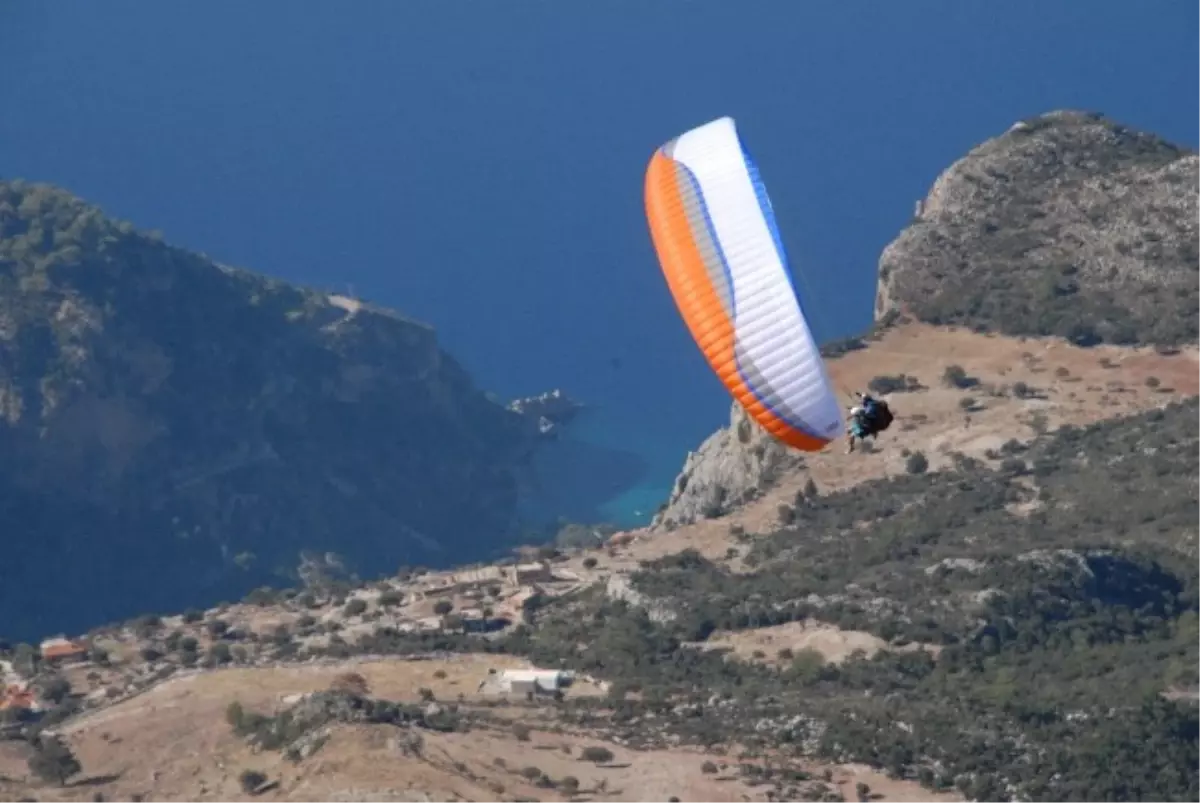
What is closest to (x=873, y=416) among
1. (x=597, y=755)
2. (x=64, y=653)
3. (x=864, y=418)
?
(x=864, y=418)

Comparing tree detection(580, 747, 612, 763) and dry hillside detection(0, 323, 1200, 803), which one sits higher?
dry hillside detection(0, 323, 1200, 803)

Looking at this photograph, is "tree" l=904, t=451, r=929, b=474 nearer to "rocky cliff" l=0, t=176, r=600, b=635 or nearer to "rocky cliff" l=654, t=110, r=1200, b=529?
"rocky cliff" l=654, t=110, r=1200, b=529

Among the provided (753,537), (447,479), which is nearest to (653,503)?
(447,479)

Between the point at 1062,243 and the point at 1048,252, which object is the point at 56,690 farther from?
the point at 1062,243

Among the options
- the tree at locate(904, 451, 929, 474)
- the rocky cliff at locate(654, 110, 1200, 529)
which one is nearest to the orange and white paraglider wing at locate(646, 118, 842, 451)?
the tree at locate(904, 451, 929, 474)

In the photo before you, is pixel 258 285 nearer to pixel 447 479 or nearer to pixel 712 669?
pixel 447 479

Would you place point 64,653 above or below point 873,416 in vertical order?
above
